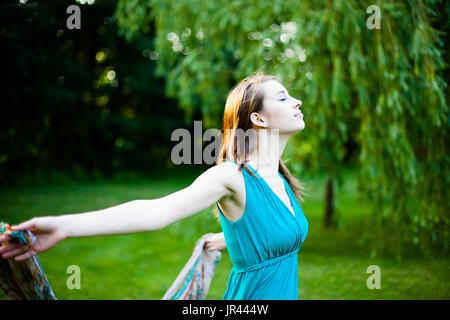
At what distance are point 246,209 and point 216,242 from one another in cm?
54

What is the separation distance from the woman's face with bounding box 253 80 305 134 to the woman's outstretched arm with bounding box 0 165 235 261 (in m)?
0.46

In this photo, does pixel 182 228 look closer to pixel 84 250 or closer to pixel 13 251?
pixel 84 250

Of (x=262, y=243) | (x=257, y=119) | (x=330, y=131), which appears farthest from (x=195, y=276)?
(x=330, y=131)

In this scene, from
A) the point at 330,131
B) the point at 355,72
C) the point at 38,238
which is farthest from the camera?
the point at 330,131

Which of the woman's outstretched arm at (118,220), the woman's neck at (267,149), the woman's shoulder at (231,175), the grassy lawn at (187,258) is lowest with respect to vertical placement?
the grassy lawn at (187,258)

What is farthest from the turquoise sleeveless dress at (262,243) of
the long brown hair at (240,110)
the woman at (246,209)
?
the long brown hair at (240,110)

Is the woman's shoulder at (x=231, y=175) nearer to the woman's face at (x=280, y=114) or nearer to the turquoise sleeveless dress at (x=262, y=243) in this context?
the turquoise sleeveless dress at (x=262, y=243)

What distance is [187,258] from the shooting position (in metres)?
6.40

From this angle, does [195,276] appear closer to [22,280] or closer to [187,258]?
[22,280]

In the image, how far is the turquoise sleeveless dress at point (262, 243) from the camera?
1.58 metres

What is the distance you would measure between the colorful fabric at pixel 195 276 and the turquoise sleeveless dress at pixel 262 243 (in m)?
0.43

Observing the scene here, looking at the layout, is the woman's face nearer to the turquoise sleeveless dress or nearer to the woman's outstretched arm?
the turquoise sleeveless dress

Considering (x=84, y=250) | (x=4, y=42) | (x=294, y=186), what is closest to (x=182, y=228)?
(x=84, y=250)

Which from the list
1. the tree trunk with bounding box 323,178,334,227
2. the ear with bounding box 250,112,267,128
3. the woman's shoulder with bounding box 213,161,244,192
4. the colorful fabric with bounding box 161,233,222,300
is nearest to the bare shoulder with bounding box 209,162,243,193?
the woman's shoulder with bounding box 213,161,244,192
